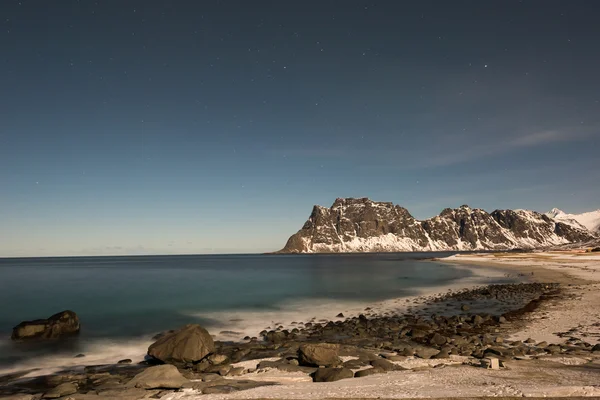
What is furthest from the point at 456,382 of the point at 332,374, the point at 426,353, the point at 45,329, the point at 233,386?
the point at 45,329

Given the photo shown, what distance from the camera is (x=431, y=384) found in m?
12.3

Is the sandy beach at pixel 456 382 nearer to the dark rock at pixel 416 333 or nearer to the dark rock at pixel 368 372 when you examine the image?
the dark rock at pixel 368 372

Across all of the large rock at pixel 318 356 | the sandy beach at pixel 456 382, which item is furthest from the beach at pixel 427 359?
the large rock at pixel 318 356

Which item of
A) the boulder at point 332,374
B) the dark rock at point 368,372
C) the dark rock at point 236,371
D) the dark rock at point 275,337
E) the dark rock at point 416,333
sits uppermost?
the boulder at point 332,374

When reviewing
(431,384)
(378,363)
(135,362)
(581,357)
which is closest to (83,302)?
(135,362)

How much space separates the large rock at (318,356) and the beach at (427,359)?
1.70ft

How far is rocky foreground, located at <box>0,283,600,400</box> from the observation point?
572 inches

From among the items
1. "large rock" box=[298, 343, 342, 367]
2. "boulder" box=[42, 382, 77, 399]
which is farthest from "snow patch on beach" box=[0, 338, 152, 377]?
"large rock" box=[298, 343, 342, 367]

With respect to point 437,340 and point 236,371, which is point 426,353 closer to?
point 437,340

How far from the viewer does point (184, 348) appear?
19.3m

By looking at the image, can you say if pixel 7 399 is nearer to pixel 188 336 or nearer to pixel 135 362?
pixel 135 362

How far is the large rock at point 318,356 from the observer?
658 inches

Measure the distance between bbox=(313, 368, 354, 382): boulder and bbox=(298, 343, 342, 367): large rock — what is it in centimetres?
160

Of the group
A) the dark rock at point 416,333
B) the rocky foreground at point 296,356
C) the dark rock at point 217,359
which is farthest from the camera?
the dark rock at point 416,333
